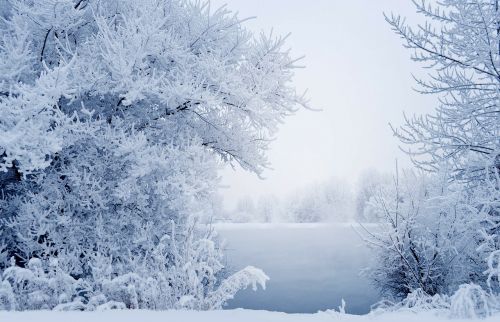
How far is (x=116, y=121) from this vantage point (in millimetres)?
5785

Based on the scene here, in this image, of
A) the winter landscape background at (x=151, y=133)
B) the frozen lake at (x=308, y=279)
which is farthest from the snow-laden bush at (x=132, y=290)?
the frozen lake at (x=308, y=279)

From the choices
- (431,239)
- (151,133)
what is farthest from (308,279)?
(151,133)

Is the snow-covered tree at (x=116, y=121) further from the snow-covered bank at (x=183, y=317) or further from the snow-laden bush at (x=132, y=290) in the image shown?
the snow-covered bank at (x=183, y=317)

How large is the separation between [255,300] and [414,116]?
17660mm

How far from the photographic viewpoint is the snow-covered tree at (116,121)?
496cm

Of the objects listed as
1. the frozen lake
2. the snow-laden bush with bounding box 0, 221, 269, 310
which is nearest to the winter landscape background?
the snow-laden bush with bounding box 0, 221, 269, 310

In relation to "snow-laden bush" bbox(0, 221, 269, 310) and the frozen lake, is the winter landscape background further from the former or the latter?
the frozen lake

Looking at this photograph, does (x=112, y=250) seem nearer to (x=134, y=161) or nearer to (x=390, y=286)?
(x=134, y=161)

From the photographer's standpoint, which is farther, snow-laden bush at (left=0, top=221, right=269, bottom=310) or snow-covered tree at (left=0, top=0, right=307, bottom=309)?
snow-covered tree at (left=0, top=0, right=307, bottom=309)

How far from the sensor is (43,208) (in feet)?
18.3

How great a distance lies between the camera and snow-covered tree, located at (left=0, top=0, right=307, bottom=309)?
4.96m

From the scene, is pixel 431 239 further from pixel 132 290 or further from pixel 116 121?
pixel 132 290

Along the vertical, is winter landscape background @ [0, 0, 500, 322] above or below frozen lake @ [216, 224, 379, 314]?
above

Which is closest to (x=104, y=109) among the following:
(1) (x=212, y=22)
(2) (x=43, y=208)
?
(2) (x=43, y=208)
